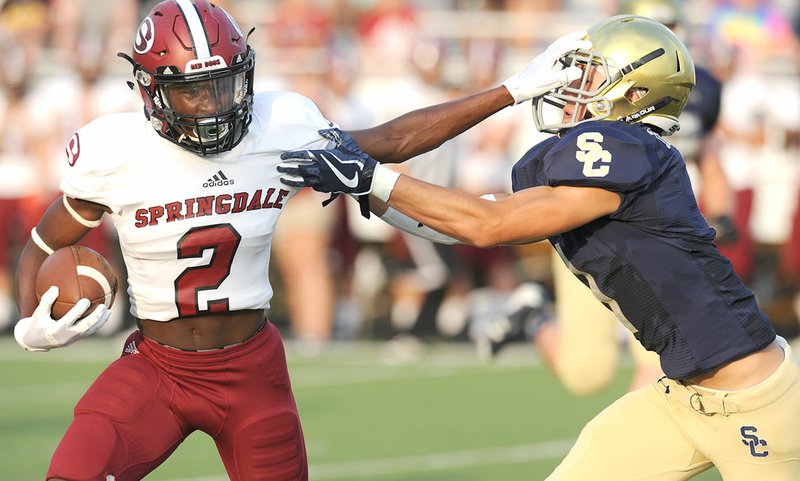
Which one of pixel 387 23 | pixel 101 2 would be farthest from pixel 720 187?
pixel 101 2

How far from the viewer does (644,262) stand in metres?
3.74

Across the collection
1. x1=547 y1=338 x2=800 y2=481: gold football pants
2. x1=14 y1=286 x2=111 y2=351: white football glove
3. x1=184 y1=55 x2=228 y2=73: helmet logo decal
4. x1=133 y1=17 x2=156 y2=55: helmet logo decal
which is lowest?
x1=547 y1=338 x2=800 y2=481: gold football pants

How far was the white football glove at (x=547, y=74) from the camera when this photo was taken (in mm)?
4023

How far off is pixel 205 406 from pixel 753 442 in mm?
1646

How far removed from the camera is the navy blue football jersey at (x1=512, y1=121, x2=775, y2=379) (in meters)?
3.69

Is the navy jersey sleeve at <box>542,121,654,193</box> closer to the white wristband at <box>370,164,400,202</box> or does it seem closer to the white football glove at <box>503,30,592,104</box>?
the white football glove at <box>503,30,592,104</box>

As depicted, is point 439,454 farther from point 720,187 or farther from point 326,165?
point 326,165

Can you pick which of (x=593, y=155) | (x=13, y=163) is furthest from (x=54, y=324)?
(x=13, y=163)

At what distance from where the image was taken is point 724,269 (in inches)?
149

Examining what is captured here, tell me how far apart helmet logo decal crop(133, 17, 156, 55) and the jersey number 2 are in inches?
22.7

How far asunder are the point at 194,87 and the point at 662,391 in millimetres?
1696

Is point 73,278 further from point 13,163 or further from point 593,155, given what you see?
point 13,163

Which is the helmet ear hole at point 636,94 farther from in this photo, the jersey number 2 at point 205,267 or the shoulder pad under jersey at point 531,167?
the jersey number 2 at point 205,267

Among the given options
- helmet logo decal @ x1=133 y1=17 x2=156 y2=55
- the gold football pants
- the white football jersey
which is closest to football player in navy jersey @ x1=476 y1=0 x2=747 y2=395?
the gold football pants
